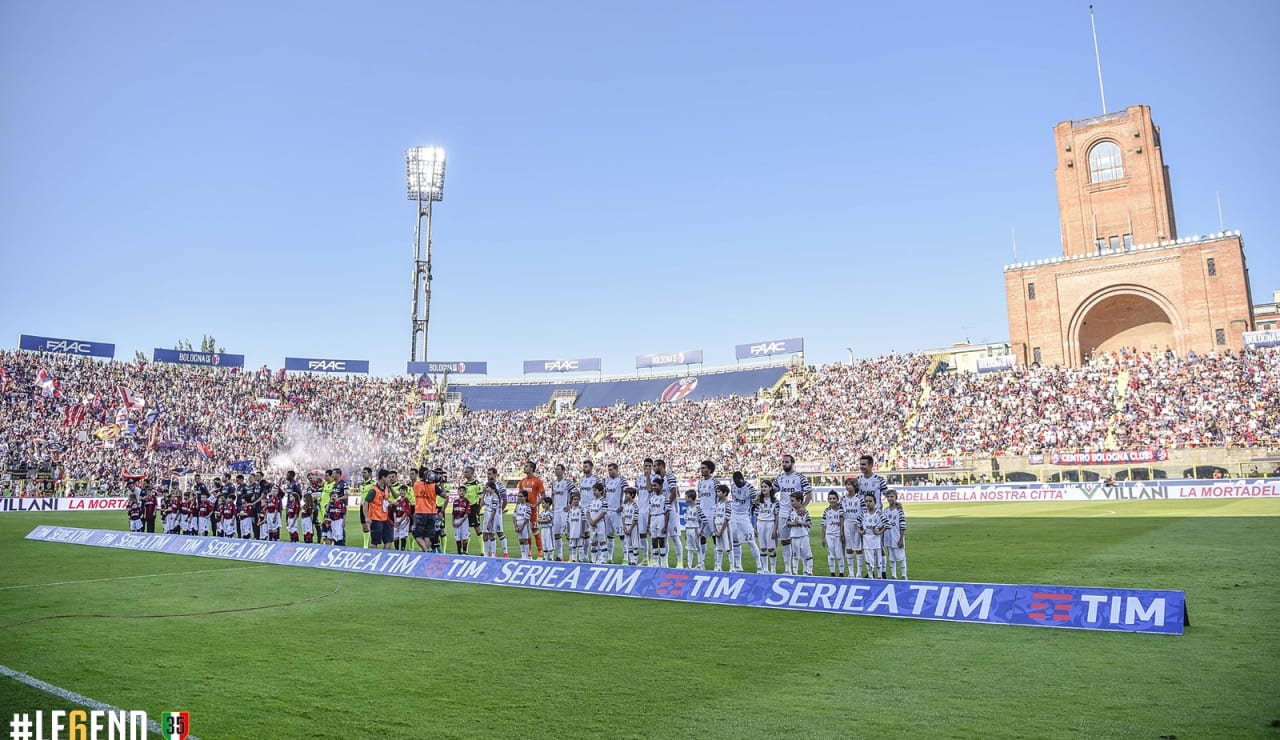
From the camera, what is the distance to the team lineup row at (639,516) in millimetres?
14305

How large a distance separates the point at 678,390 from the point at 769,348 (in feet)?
33.4

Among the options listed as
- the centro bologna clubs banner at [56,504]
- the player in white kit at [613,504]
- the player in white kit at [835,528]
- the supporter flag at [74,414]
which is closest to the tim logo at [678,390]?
the centro bologna clubs banner at [56,504]

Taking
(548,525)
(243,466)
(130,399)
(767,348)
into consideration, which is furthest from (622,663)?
(767,348)

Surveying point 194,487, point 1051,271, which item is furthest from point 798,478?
point 1051,271

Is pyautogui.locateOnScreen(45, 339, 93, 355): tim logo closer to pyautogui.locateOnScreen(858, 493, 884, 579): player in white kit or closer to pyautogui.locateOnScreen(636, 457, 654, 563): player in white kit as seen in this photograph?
pyautogui.locateOnScreen(636, 457, 654, 563): player in white kit

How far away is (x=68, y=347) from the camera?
6438 cm

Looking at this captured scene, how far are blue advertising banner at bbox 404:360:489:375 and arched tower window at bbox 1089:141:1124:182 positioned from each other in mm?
57951

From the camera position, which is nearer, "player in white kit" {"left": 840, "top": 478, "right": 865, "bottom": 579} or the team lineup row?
"player in white kit" {"left": 840, "top": 478, "right": 865, "bottom": 579}

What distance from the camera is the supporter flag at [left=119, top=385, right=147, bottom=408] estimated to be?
2159 inches

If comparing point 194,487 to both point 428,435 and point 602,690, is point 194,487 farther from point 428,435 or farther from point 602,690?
point 428,435

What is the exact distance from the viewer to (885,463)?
154ft

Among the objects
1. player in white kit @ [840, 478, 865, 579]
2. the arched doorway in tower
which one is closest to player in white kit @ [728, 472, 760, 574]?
player in white kit @ [840, 478, 865, 579]

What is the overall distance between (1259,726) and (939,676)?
247 centimetres

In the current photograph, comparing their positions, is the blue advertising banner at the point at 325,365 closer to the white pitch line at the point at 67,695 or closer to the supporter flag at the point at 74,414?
the supporter flag at the point at 74,414
